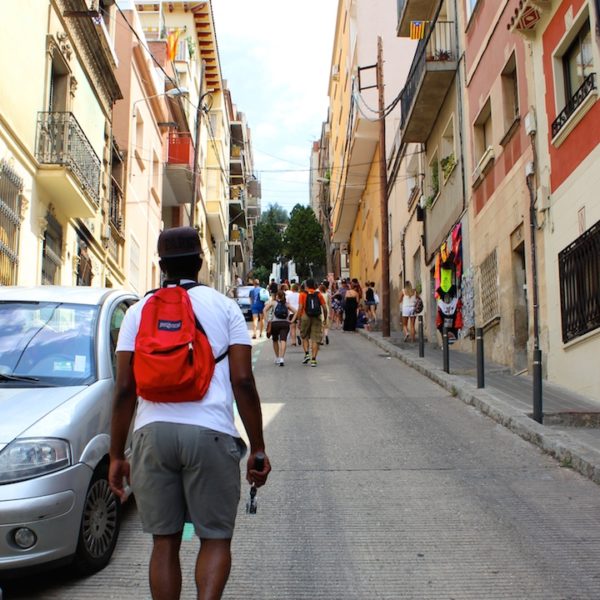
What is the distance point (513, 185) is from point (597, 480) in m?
7.05

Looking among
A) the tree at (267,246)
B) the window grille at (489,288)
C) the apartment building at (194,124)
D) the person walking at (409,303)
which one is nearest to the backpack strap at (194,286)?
the window grille at (489,288)

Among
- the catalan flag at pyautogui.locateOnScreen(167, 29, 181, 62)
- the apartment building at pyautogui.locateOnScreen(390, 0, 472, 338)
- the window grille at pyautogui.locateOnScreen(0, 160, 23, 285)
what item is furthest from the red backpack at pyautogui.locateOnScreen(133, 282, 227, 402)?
the catalan flag at pyautogui.locateOnScreen(167, 29, 181, 62)

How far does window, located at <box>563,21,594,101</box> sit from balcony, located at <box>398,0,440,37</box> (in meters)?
9.92

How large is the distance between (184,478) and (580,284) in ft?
23.8

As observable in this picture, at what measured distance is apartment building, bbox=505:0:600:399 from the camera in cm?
828

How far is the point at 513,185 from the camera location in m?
11.5

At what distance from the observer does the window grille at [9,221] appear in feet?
37.3

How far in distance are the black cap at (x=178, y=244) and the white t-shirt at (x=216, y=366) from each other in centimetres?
18

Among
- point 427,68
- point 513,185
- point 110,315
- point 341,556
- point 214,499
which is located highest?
point 427,68

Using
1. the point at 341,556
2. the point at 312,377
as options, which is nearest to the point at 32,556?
the point at 341,556

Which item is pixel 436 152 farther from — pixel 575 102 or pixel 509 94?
pixel 575 102

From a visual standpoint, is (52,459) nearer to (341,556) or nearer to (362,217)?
(341,556)

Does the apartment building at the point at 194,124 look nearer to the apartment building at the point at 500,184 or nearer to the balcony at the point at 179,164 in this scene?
the balcony at the point at 179,164

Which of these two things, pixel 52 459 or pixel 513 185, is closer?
pixel 52 459
